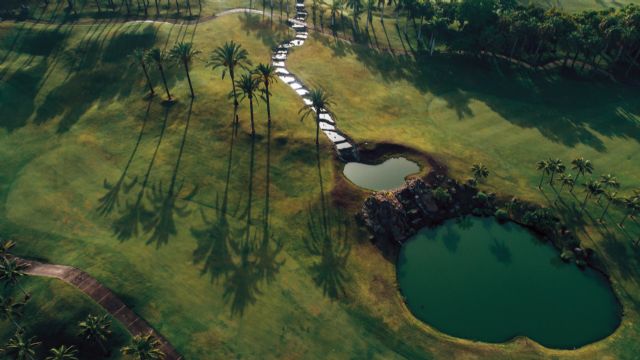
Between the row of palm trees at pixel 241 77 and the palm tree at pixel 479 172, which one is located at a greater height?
the row of palm trees at pixel 241 77

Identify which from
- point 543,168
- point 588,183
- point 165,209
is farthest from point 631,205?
point 165,209

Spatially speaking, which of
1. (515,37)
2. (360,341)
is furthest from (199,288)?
(515,37)

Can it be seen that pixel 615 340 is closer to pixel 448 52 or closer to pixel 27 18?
pixel 448 52


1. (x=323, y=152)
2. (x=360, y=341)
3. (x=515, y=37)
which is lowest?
(x=360, y=341)

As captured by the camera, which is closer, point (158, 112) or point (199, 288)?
point (199, 288)

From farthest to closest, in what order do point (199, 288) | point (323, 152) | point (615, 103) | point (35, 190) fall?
point (615, 103)
point (323, 152)
point (35, 190)
point (199, 288)

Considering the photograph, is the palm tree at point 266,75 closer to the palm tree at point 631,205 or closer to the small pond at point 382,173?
the small pond at point 382,173

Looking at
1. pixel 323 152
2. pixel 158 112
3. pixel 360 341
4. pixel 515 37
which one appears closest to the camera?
pixel 360 341

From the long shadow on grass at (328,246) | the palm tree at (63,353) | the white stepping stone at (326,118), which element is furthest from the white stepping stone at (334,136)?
the palm tree at (63,353)
